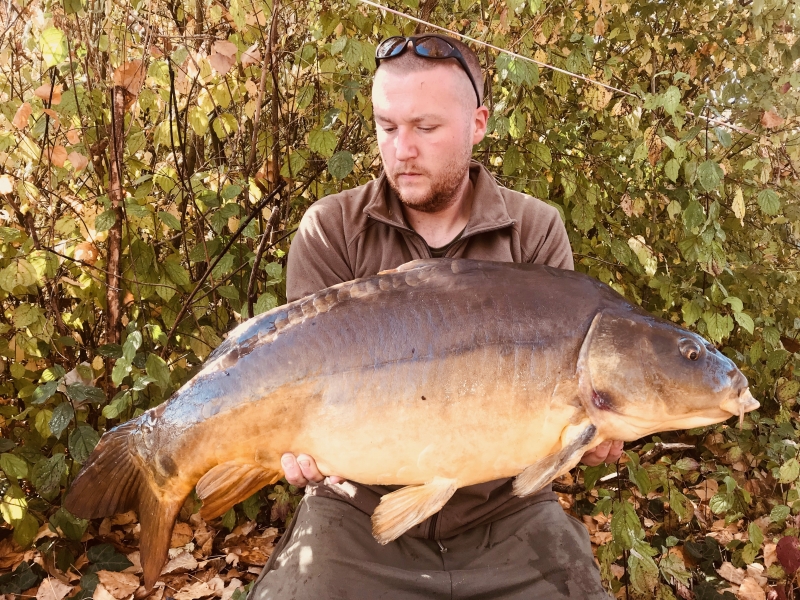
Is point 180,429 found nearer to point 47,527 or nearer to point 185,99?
point 47,527

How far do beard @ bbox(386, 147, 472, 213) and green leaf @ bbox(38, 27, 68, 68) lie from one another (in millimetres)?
1143

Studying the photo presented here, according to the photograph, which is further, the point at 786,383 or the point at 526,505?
the point at 786,383

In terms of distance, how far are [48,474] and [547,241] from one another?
193cm

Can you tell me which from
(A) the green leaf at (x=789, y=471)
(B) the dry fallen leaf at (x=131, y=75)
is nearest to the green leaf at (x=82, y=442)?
(B) the dry fallen leaf at (x=131, y=75)

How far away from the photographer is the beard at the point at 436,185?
6.80ft

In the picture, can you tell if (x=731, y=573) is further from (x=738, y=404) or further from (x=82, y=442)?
(x=82, y=442)

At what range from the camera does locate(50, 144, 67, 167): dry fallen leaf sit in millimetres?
2537

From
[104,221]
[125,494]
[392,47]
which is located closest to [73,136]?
[104,221]

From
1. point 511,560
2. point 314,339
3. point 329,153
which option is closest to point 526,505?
point 511,560

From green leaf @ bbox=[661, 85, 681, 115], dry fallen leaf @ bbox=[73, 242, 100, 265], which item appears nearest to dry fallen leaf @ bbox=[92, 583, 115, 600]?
dry fallen leaf @ bbox=[73, 242, 100, 265]

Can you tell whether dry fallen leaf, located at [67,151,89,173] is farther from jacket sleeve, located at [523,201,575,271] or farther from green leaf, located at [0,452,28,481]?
jacket sleeve, located at [523,201,575,271]

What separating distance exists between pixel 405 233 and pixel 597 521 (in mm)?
1922

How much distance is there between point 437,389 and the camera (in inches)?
62.1

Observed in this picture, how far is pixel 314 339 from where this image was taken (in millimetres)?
1609
